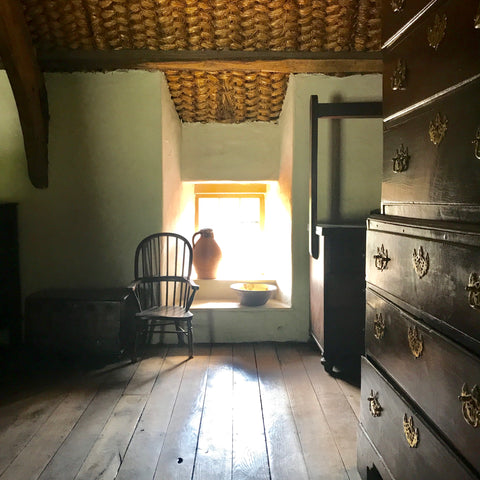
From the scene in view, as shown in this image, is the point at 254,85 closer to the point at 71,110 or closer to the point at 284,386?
the point at 71,110

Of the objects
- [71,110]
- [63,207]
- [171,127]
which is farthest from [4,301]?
[171,127]

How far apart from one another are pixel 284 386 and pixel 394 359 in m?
1.52

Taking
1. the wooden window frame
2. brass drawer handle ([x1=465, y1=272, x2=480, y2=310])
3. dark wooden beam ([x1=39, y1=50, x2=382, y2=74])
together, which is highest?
dark wooden beam ([x1=39, y1=50, x2=382, y2=74])

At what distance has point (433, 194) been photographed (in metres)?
1.50

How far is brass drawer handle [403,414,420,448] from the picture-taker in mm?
1527

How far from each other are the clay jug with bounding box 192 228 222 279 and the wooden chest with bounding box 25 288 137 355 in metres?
1.24

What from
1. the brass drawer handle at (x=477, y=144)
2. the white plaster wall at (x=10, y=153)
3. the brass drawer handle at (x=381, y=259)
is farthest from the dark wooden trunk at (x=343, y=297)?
the white plaster wall at (x=10, y=153)

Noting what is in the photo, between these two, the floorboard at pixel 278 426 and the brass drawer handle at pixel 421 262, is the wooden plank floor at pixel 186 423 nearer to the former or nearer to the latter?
the floorboard at pixel 278 426

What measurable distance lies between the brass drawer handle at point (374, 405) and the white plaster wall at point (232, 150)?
118 inches

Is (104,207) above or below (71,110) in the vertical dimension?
below

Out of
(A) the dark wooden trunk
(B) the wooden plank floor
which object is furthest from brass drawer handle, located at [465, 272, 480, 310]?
(A) the dark wooden trunk

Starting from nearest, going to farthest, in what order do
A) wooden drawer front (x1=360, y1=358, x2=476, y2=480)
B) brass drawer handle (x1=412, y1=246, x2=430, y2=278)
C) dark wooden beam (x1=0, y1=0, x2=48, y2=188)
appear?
wooden drawer front (x1=360, y1=358, x2=476, y2=480), brass drawer handle (x1=412, y1=246, x2=430, y2=278), dark wooden beam (x1=0, y1=0, x2=48, y2=188)

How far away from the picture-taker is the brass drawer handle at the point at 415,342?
1516mm

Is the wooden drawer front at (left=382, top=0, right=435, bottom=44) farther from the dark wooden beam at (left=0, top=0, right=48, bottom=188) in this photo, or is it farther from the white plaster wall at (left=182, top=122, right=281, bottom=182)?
the white plaster wall at (left=182, top=122, right=281, bottom=182)
